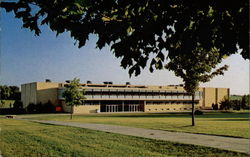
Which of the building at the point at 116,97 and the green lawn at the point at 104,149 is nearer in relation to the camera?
the green lawn at the point at 104,149

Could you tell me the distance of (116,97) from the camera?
68.4m

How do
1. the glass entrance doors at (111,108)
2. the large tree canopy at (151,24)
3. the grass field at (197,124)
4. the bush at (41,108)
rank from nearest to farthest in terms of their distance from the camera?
the large tree canopy at (151,24)
the grass field at (197,124)
the bush at (41,108)
the glass entrance doors at (111,108)

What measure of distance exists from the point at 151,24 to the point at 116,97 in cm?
6438

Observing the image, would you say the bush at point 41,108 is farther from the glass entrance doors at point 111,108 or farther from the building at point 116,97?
the glass entrance doors at point 111,108

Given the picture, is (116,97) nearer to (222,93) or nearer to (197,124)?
(222,93)

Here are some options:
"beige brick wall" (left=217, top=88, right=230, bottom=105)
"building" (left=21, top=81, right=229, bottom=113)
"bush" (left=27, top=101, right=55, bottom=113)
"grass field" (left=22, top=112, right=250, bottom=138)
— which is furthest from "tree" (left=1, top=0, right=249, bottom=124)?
"beige brick wall" (left=217, top=88, right=230, bottom=105)

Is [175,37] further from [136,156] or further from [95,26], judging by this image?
[136,156]

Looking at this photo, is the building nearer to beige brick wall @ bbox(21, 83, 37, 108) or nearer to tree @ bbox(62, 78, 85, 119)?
beige brick wall @ bbox(21, 83, 37, 108)

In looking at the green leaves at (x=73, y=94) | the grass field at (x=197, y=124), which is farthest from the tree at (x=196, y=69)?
the green leaves at (x=73, y=94)

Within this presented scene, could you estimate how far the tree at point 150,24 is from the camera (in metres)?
3.96

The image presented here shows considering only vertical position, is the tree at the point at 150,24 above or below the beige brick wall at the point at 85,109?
above

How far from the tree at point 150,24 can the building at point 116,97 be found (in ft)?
180

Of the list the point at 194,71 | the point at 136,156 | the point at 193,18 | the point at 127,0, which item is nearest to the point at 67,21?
the point at 127,0

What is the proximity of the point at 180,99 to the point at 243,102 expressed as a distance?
16023 mm
